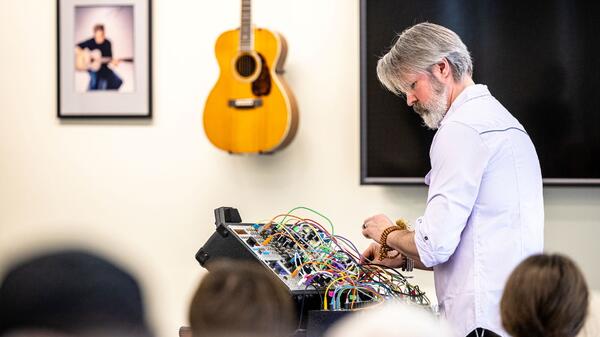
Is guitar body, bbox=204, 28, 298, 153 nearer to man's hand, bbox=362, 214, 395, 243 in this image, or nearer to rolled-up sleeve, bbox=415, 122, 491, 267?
man's hand, bbox=362, 214, 395, 243

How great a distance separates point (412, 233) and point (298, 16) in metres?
1.61

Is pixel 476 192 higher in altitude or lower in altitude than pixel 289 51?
lower

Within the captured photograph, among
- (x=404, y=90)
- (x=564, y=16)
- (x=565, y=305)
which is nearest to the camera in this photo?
(x=565, y=305)

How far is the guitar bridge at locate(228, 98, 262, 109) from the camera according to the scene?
3703 millimetres

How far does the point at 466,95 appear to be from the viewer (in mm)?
2521

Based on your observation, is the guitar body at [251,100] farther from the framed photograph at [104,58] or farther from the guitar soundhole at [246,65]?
the framed photograph at [104,58]

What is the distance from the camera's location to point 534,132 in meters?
3.58

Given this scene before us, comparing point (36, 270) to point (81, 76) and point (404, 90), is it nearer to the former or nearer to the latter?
point (404, 90)

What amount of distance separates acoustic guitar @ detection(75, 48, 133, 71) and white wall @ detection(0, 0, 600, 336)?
0.46 ft

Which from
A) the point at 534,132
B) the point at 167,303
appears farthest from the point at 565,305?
the point at 167,303

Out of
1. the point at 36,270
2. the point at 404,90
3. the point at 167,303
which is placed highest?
the point at 404,90

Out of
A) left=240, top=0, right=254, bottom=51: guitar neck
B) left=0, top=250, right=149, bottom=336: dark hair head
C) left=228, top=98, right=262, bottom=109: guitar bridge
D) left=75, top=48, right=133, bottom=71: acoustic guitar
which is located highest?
left=240, top=0, right=254, bottom=51: guitar neck

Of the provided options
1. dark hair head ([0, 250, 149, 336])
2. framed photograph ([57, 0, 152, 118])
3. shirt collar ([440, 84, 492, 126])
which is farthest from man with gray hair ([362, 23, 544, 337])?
framed photograph ([57, 0, 152, 118])

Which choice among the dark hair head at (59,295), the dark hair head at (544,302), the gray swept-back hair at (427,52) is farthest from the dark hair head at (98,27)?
the dark hair head at (59,295)
